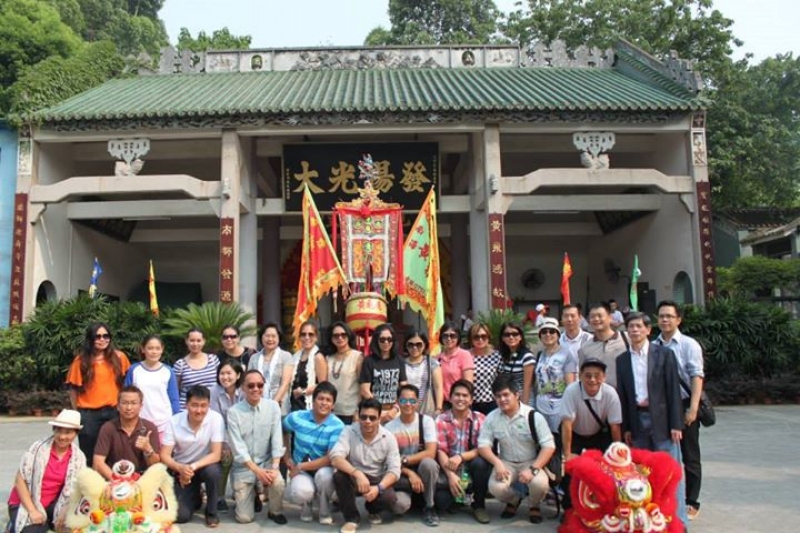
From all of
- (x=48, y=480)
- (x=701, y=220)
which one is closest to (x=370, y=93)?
(x=701, y=220)

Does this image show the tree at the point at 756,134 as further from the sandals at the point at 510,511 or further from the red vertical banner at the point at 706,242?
the sandals at the point at 510,511

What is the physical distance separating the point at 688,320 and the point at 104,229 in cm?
1075

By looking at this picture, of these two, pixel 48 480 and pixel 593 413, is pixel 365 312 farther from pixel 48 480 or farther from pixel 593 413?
pixel 48 480

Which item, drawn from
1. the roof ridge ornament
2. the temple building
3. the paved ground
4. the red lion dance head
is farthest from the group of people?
the roof ridge ornament

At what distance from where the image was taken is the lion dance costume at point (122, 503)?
363cm

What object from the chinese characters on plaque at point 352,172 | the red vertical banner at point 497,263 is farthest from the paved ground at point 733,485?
the chinese characters on plaque at point 352,172

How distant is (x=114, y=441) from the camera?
420 cm

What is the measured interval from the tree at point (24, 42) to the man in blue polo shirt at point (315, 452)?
60.1 feet

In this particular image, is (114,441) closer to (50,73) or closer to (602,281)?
(50,73)

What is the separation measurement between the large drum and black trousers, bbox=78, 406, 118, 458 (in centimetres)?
444

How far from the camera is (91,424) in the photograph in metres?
4.61

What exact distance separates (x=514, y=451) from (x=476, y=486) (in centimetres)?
33

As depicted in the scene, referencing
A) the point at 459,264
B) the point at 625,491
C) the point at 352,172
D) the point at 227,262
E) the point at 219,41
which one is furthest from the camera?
the point at 219,41

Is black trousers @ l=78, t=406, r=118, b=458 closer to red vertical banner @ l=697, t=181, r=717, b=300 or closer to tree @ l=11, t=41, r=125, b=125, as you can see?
tree @ l=11, t=41, r=125, b=125
